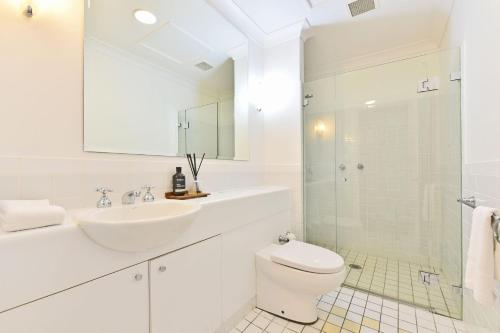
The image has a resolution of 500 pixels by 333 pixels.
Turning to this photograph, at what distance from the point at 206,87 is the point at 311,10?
1.09 meters

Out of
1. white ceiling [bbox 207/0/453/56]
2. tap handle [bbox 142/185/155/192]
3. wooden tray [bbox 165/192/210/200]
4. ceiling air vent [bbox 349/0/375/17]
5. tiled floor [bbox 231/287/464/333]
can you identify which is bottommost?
tiled floor [bbox 231/287/464/333]

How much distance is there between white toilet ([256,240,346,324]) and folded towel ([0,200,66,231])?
46.2 inches

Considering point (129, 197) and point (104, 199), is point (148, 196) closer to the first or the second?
point (129, 197)

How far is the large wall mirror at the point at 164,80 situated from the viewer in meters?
1.22

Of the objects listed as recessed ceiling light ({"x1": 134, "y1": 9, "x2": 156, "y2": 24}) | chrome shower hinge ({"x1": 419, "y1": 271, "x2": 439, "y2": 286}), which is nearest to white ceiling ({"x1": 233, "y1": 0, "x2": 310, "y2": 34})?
recessed ceiling light ({"x1": 134, "y1": 9, "x2": 156, "y2": 24})

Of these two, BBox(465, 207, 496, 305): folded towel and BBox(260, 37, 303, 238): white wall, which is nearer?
BBox(465, 207, 496, 305): folded towel

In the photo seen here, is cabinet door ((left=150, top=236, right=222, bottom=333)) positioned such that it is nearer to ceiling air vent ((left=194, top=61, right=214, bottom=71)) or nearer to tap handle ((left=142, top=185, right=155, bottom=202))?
tap handle ((left=142, top=185, right=155, bottom=202))

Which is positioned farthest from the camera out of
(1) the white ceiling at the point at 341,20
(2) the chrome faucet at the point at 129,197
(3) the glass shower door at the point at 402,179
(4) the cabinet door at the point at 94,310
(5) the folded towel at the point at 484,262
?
(1) the white ceiling at the point at 341,20

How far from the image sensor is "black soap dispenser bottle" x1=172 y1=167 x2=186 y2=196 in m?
1.45

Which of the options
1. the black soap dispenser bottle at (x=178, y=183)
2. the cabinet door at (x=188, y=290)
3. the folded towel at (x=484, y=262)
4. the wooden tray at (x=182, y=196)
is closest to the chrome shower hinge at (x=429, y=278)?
the folded towel at (x=484, y=262)

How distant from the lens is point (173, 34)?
162 centimetres

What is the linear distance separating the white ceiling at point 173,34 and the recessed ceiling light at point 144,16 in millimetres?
21

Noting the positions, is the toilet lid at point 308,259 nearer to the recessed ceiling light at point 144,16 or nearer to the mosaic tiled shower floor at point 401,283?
the mosaic tiled shower floor at point 401,283

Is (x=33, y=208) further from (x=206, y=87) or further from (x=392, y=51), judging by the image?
(x=392, y=51)
